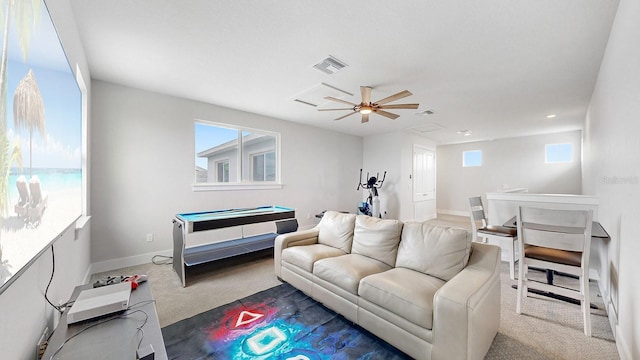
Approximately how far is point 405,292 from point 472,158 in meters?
7.73

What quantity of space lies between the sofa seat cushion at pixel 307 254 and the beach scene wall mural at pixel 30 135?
70.7 inches

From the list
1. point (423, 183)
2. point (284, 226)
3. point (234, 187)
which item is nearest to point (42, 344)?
point (284, 226)

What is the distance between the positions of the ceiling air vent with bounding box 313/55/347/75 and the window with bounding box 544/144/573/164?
6901mm

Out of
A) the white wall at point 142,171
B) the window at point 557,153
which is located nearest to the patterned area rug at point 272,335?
the white wall at point 142,171

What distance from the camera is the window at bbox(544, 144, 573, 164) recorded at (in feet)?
20.6

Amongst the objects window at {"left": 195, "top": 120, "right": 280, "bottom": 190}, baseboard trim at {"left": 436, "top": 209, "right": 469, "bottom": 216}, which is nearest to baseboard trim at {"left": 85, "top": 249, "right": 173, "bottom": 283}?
window at {"left": 195, "top": 120, "right": 280, "bottom": 190}

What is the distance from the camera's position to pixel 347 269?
2.11 m

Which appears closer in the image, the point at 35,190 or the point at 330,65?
the point at 35,190

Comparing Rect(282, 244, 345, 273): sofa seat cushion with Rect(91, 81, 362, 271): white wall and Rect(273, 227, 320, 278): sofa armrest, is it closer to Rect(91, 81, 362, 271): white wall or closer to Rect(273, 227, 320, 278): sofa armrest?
Rect(273, 227, 320, 278): sofa armrest

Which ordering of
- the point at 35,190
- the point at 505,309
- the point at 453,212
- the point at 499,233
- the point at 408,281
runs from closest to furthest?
the point at 35,190 < the point at 408,281 < the point at 505,309 < the point at 499,233 < the point at 453,212

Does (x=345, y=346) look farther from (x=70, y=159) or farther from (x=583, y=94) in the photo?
(x=583, y=94)

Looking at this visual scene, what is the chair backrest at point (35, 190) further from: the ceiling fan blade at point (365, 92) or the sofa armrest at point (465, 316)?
the ceiling fan blade at point (365, 92)

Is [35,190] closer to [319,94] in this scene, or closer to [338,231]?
[338,231]

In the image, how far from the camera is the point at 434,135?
682 centimetres
